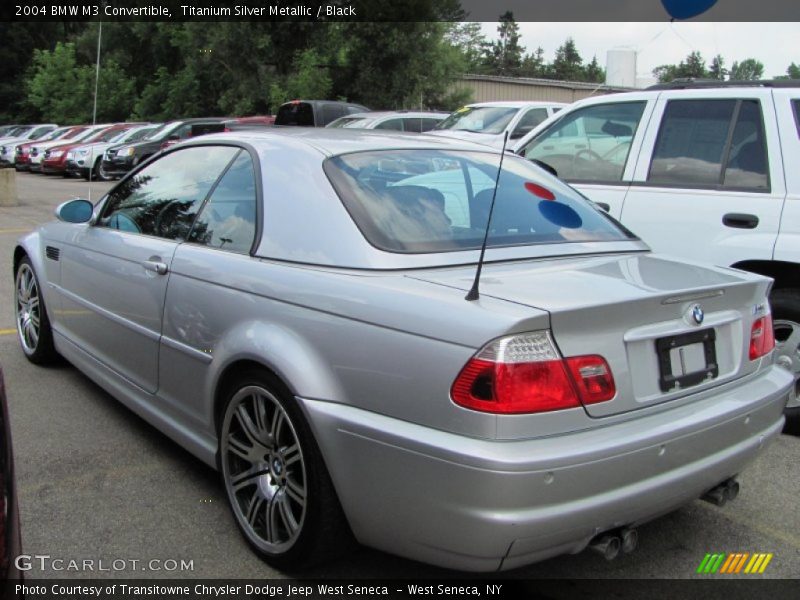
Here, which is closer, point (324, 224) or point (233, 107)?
point (324, 224)

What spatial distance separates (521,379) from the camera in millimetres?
2287

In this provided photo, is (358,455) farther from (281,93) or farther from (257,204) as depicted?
(281,93)

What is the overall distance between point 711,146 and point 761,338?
6.63ft

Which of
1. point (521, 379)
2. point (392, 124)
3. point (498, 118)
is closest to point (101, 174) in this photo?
point (392, 124)

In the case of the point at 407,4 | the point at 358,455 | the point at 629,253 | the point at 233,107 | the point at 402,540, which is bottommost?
the point at 402,540

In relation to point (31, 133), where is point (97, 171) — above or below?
below

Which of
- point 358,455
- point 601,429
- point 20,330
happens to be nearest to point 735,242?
point 601,429

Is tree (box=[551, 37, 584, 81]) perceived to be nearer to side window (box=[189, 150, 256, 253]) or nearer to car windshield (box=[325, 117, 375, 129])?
car windshield (box=[325, 117, 375, 129])

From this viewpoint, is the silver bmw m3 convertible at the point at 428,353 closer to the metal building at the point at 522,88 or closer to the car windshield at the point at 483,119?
the car windshield at the point at 483,119

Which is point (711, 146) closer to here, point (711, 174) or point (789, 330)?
point (711, 174)

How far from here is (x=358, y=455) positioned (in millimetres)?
2490

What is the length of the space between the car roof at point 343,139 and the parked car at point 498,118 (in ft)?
28.2

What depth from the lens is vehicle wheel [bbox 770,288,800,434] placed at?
423 cm

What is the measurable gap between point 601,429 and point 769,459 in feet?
6.90
